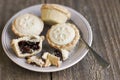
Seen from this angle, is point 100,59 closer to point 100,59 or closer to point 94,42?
point 100,59

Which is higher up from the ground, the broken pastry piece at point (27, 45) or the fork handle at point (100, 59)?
the broken pastry piece at point (27, 45)

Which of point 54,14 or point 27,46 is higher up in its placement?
point 54,14

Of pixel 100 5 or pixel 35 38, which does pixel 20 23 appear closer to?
pixel 35 38

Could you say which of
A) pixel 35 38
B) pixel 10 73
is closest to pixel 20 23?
pixel 35 38

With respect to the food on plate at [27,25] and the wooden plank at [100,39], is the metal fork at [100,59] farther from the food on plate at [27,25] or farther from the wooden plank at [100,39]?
the food on plate at [27,25]

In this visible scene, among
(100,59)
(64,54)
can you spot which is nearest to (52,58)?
(64,54)

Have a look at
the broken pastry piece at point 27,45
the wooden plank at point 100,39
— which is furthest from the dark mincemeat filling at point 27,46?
the wooden plank at point 100,39
